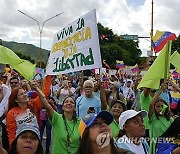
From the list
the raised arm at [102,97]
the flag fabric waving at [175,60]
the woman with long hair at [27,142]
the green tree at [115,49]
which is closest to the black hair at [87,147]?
the woman with long hair at [27,142]

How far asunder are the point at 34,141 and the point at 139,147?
103 cm

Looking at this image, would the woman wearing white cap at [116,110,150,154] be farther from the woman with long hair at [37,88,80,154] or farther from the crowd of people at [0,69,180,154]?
the woman with long hair at [37,88,80,154]

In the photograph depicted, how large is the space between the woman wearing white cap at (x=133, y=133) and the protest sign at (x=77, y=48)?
1.36 meters

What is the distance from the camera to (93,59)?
15.1ft

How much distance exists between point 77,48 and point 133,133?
2.09 metres

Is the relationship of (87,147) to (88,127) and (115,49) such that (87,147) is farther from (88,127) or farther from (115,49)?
(115,49)

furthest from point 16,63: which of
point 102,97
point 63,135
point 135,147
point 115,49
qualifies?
point 115,49

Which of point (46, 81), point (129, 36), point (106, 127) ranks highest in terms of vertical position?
point (129, 36)

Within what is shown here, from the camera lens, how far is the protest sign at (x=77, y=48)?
471cm

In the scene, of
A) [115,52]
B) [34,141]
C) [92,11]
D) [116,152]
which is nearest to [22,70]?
[92,11]

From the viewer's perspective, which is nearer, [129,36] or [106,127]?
[106,127]

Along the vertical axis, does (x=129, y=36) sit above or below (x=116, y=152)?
above

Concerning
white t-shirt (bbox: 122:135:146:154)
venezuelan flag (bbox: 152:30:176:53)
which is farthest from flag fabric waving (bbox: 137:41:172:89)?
venezuelan flag (bbox: 152:30:176:53)

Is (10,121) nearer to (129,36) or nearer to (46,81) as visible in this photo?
(46,81)
